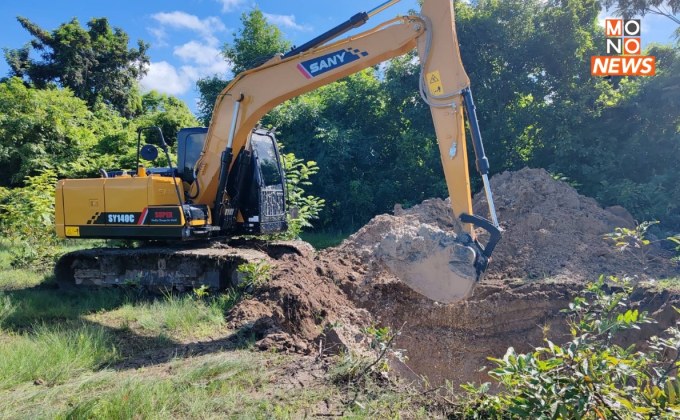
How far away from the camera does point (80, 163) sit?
45.0 ft

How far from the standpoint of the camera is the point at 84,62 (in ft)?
76.9

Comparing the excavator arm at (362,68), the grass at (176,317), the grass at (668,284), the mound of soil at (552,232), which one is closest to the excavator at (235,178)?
the excavator arm at (362,68)

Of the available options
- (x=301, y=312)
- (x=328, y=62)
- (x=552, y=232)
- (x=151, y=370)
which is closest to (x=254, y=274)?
(x=301, y=312)

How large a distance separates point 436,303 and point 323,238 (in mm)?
7073

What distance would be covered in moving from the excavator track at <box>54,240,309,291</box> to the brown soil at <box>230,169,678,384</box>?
0.70 m

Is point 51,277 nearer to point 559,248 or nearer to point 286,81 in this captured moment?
point 286,81

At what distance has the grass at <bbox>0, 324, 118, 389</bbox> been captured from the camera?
3715mm

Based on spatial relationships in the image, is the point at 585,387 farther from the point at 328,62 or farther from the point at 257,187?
the point at 257,187

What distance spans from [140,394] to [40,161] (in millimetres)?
13262

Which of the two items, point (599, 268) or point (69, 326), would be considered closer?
point (69, 326)

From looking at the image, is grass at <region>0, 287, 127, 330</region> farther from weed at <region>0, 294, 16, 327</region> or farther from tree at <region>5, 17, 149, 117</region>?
tree at <region>5, 17, 149, 117</region>

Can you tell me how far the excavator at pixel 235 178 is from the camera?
5020 millimetres

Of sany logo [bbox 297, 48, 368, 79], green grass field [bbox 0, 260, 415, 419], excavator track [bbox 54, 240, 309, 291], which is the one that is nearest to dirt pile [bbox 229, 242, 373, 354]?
green grass field [bbox 0, 260, 415, 419]

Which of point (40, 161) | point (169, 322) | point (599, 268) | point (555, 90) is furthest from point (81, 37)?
point (599, 268)
